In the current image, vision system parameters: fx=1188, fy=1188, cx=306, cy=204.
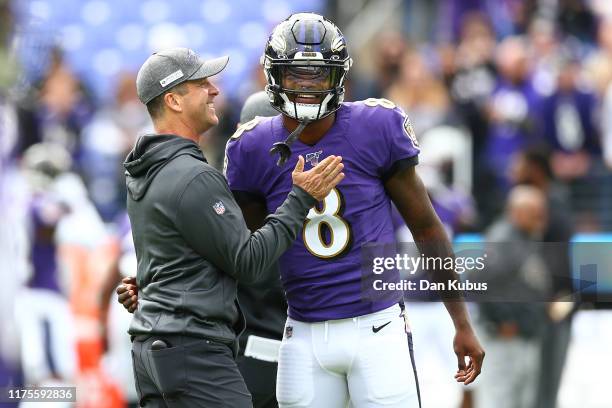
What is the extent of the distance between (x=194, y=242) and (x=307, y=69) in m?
0.74

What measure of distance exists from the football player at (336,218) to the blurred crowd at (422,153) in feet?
8.73

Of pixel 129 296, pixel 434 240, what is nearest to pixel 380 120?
pixel 434 240

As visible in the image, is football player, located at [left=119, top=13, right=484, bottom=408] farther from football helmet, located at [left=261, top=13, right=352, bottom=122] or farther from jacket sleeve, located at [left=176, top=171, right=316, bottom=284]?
jacket sleeve, located at [left=176, top=171, right=316, bottom=284]

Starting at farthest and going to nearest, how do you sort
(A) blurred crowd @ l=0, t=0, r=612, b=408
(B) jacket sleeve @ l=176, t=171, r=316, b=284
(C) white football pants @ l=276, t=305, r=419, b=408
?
(A) blurred crowd @ l=0, t=0, r=612, b=408 → (C) white football pants @ l=276, t=305, r=419, b=408 → (B) jacket sleeve @ l=176, t=171, r=316, b=284

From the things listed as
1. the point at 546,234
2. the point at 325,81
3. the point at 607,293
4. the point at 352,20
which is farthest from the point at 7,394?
the point at 352,20

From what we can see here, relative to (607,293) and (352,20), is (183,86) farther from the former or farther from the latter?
(352,20)

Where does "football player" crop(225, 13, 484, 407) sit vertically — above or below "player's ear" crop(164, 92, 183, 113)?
Answer: below

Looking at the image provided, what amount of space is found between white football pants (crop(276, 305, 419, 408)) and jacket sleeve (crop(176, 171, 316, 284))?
1.29 feet

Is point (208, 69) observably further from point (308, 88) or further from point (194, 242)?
point (194, 242)

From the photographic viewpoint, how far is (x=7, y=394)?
549cm

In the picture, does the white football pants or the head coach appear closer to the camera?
the head coach

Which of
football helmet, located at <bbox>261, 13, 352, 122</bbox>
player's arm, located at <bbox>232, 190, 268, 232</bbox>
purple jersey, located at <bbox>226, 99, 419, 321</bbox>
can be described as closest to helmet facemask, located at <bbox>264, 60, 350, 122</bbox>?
football helmet, located at <bbox>261, 13, 352, 122</bbox>

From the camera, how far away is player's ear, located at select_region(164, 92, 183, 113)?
13.9 feet

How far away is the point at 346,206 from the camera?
425 centimetres
